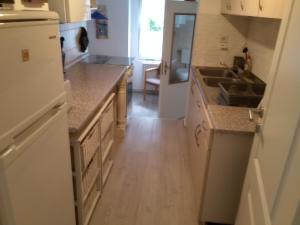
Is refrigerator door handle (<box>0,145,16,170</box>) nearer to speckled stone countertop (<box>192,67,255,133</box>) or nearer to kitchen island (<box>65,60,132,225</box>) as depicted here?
kitchen island (<box>65,60,132,225</box>)

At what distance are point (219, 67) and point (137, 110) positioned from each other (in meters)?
2.47

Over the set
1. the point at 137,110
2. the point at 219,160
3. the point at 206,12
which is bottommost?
the point at 137,110

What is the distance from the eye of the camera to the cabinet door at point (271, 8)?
1.57m

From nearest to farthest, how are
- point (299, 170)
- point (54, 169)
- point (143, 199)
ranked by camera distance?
1. point (299, 170)
2. point (54, 169)
3. point (143, 199)

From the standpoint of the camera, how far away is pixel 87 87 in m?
2.38

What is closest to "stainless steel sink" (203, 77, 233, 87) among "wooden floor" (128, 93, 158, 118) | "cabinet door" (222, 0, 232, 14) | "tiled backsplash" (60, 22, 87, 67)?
"cabinet door" (222, 0, 232, 14)

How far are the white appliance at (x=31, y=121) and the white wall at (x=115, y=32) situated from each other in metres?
4.56

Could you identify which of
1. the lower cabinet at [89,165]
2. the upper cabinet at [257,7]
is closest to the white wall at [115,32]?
the upper cabinet at [257,7]

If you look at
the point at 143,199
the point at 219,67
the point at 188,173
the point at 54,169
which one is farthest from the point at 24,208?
the point at 219,67

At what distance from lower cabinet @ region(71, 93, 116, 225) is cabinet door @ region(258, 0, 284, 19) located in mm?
1415

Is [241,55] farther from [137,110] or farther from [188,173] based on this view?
[137,110]

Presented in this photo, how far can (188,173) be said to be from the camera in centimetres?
268

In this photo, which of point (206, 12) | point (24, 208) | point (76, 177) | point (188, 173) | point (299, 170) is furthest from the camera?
A: point (206, 12)

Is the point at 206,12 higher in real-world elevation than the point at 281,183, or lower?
higher
